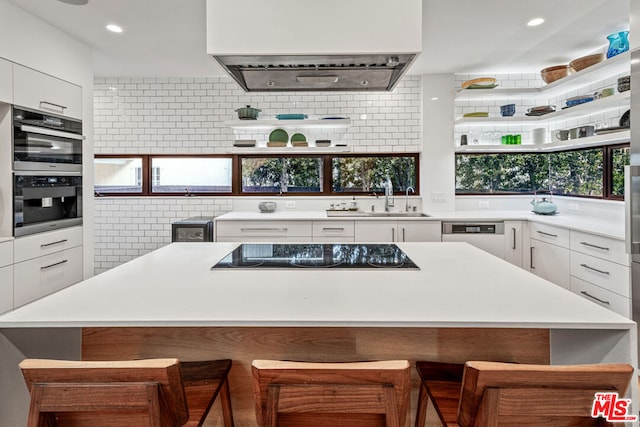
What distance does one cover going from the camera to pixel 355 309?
130 centimetres

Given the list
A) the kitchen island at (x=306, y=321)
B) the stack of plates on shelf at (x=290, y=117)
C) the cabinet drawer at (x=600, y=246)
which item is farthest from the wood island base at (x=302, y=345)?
the stack of plates on shelf at (x=290, y=117)

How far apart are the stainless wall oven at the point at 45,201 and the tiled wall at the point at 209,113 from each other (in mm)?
1479

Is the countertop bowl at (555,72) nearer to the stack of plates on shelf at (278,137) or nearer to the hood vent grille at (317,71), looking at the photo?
the hood vent grille at (317,71)

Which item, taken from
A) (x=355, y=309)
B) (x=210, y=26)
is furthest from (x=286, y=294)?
(x=210, y=26)

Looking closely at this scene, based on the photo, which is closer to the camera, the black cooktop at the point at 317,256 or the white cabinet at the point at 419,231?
the black cooktop at the point at 317,256

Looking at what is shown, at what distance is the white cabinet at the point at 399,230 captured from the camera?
430 centimetres

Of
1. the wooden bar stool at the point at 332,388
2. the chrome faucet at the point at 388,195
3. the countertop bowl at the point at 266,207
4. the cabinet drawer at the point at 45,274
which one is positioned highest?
the chrome faucet at the point at 388,195

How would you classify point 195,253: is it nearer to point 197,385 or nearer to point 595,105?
point 197,385

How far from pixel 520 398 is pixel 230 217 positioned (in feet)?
12.5

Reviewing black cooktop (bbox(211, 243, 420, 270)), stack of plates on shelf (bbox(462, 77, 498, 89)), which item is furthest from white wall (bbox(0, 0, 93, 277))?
stack of plates on shelf (bbox(462, 77, 498, 89))

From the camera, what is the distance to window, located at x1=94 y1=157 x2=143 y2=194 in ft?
17.0

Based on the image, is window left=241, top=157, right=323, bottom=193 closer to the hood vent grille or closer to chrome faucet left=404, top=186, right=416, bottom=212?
chrome faucet left=404, top=186, right=416, bottom=212

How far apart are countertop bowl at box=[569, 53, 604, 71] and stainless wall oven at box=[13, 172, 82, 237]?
4978 millimetres

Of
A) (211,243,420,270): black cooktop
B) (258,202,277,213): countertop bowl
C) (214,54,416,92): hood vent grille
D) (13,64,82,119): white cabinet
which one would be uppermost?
(13,64,82,119): white cabinet
